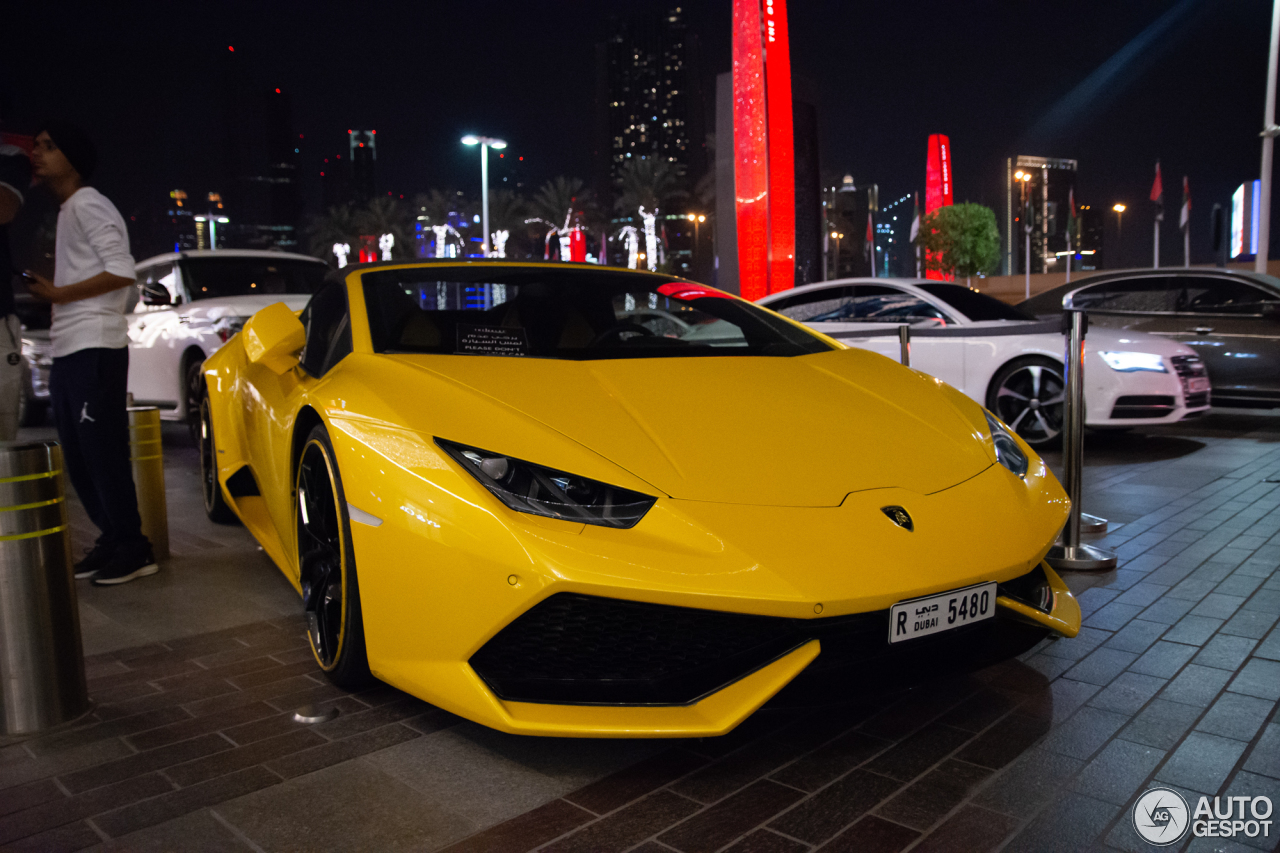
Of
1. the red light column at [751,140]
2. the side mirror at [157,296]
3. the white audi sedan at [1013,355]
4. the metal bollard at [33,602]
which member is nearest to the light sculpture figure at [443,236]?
the red light column at [751,140]

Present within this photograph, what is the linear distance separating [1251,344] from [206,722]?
872cm

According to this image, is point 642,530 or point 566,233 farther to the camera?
point 566,233

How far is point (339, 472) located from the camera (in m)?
2.48

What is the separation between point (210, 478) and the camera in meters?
5.01

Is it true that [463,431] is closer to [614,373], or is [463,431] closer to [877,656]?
[614,373]

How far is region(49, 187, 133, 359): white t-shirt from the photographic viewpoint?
377 cm

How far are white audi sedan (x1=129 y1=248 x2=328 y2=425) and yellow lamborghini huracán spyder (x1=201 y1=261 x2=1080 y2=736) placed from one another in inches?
174

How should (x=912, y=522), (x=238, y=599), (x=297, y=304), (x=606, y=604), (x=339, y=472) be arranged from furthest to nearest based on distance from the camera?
1. (x=297, y=304)
2. (x=238, y=599)
3. (x=339, y=472)
4. (x=912, y=522)
5. (x=606, y=604)

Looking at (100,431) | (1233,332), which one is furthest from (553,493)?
(1233,332)

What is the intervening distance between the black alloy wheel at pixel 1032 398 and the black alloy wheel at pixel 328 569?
18.5 feet

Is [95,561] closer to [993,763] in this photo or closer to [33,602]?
[33,602]

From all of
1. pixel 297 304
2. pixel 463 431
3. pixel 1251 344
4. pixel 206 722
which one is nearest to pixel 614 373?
pixel 463 431

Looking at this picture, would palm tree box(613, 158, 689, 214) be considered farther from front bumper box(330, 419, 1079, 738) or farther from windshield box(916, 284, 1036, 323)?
front bumper box(330, 419, 1079, 738)
